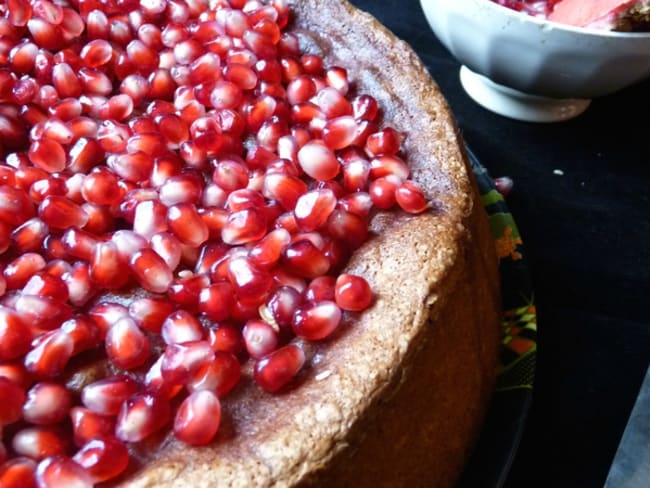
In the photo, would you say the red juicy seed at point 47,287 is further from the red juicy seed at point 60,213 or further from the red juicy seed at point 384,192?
the red juicy seed at point 384,192

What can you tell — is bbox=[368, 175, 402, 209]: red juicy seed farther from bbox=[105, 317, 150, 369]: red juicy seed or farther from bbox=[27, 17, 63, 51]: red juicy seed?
bbox=[27, 17, 63, 51]: red juicy seed

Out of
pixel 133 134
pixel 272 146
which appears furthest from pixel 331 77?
pixel 133 134

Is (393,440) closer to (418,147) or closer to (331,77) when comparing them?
(418,147)

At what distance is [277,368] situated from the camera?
76cm

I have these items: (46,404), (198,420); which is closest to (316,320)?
(198,420)

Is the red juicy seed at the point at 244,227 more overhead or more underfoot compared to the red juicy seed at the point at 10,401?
more overhead

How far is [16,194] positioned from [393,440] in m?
0.51

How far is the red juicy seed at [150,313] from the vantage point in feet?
2.68

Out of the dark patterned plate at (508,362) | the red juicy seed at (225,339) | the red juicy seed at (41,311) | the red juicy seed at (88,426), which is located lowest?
the dark patterned plate at (508,362)

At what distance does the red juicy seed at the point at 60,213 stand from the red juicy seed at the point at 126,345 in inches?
6.7

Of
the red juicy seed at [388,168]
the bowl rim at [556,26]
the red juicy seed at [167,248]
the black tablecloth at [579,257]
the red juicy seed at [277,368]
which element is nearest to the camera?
the red juicy seed at [277,368]

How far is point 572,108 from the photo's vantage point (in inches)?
64.1

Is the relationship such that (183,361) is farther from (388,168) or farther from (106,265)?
(388,168)

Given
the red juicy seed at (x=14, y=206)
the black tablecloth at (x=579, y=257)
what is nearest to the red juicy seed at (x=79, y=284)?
the red juicy seed at (x=14, y=206)
